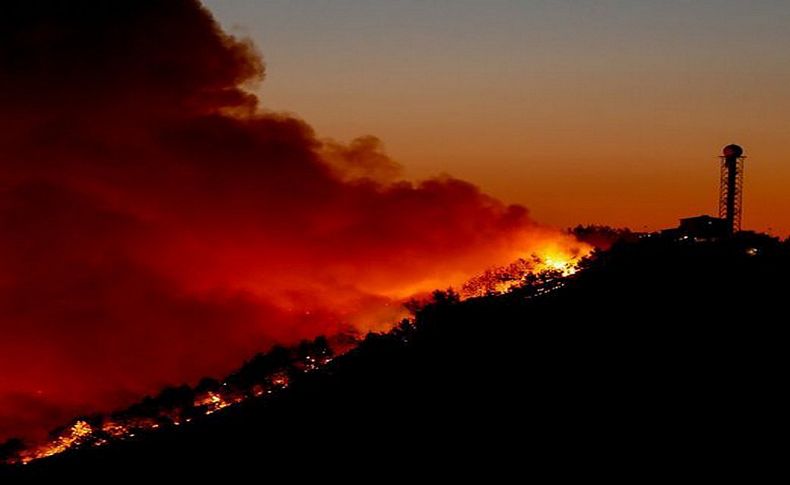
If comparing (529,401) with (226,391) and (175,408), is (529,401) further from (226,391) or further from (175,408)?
(175,408)

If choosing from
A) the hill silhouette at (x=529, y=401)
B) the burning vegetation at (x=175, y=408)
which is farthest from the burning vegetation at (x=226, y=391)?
the hill silhouette at (x=529, y=401)

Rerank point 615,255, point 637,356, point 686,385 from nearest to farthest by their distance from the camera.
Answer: point 686,385
point 637,356
point 615,255

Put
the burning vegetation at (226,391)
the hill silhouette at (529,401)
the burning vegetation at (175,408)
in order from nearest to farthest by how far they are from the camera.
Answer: the hill silhouette at (529,401), the burning vegetation at (175,408), the burning vegetation at (226,391)

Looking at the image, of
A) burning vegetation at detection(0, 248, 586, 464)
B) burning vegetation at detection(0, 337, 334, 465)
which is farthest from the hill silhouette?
burning vegetation at detection(0, 248, 586, 464)

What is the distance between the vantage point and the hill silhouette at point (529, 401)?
87.8 ft

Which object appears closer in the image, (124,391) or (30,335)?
(124,391)

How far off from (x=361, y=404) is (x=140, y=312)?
39209mm

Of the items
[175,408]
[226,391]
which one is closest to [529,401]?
[226,391]

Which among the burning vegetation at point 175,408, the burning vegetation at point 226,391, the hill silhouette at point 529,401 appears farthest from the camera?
the burning vegetation at point 226,391

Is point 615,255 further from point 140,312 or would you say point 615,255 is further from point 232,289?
point 140,312

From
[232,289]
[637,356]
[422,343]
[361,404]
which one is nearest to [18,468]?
[361,404]

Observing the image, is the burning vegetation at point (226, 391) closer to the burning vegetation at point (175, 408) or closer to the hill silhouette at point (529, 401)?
the burning vegetation at point (175, 408)

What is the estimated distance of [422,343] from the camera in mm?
37719

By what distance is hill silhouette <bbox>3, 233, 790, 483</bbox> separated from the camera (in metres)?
26.8
